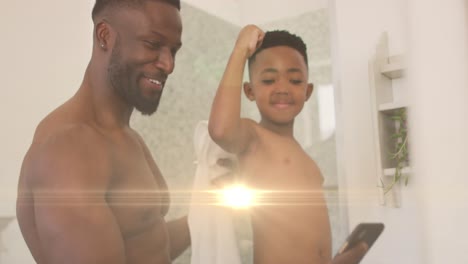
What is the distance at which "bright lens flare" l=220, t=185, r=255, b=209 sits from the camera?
75 cm

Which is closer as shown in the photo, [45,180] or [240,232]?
[45,180]

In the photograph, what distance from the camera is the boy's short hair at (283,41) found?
30.6 inches

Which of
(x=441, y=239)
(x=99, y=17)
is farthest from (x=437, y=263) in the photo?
(x=99, y=17)

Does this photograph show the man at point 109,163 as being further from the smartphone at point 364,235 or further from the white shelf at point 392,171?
the white shelf at point 392,171

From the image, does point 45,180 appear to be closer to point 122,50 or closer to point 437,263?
point 122,50

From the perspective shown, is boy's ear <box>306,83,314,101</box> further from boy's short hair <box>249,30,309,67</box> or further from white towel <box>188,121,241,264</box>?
white towel <box>188,121,241,264</box>

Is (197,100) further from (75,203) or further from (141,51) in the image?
(75,203)

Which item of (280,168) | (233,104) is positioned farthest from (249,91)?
(280,168)

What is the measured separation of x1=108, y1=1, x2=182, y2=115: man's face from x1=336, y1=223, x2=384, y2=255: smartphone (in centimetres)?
40

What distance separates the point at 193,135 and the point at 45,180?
10.1 inches

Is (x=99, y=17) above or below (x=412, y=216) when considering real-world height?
above

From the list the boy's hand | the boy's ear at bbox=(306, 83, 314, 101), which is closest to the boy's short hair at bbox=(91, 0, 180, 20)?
the boy's hand

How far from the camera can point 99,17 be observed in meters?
0.71

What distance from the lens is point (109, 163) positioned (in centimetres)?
66
